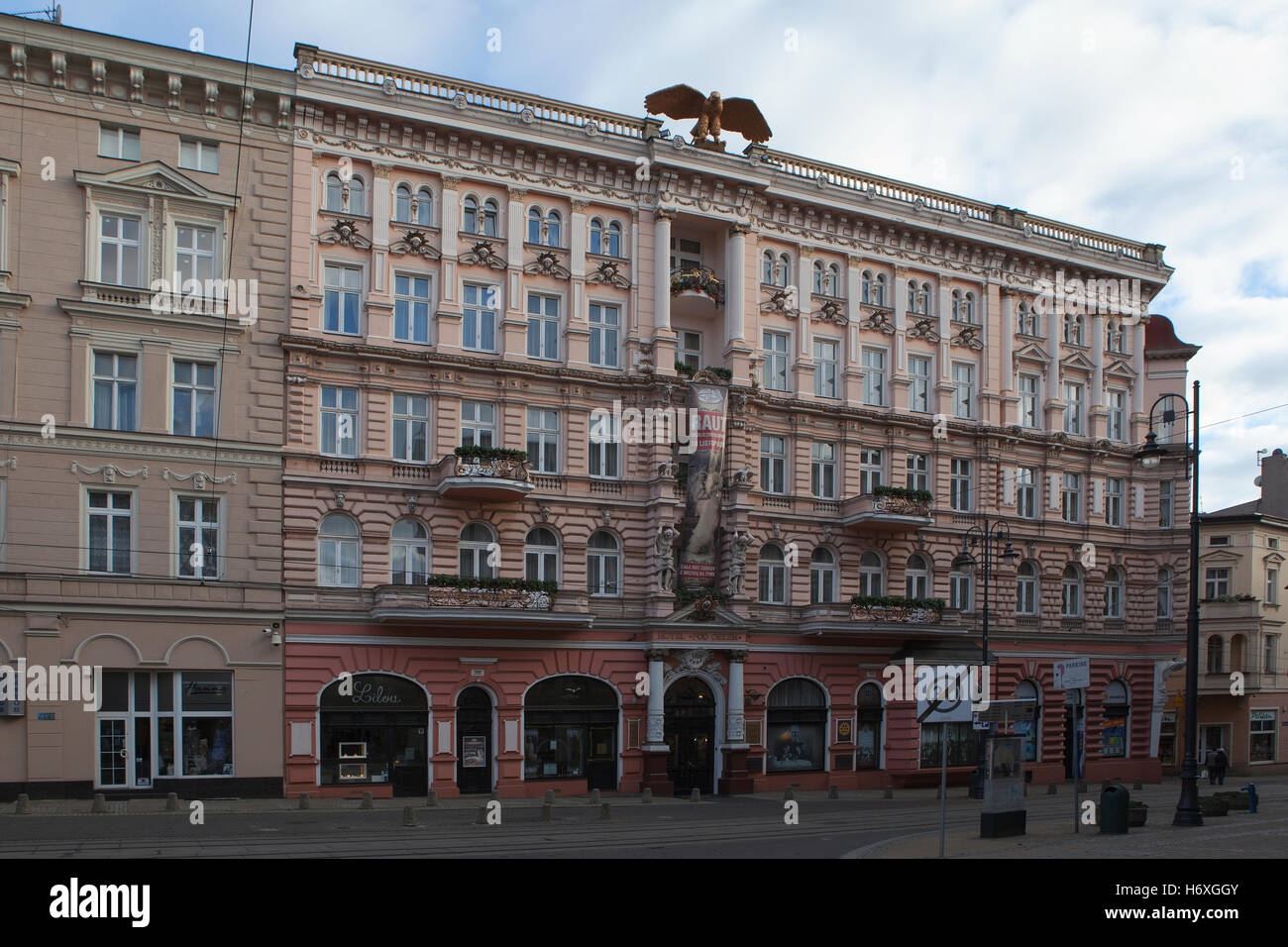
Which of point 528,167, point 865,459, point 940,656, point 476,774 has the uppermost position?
point 528,167

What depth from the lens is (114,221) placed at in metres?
32.9

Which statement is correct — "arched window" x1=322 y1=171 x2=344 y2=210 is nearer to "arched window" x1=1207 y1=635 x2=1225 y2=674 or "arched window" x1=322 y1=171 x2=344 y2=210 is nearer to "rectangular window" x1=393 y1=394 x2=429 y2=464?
"rectangular window" x1=393 y1=394 x2=429 y2=464

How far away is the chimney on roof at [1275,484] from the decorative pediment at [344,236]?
162ft

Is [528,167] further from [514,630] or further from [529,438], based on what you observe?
[514,630]

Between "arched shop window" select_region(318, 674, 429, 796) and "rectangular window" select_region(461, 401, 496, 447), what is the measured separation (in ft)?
24.6

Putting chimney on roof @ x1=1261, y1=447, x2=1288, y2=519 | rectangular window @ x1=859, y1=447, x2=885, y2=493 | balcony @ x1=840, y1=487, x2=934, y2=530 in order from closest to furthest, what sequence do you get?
balcony @ x1=840, y1=487, x2=934, y2=530
rectangular window @ x1=859, y1=447, x2=885, y2=493
chimney on roof @ x1=1261, y1=447, x2=1288, y2=519

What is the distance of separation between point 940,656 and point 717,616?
365 inches

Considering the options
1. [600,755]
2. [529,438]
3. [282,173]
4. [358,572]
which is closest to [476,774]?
[600,755]

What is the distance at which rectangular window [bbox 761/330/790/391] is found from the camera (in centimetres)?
4203

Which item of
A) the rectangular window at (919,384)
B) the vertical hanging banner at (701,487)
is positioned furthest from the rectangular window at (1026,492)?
the vertical hanging banner at (701,487)

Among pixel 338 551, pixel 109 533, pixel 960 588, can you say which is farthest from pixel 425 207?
pixel 960 588

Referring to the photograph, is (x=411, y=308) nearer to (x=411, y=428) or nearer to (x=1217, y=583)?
(x=411, y=428)

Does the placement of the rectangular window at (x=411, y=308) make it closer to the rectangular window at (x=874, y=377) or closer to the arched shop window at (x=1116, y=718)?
the rectangular window at (x=874, y=377)

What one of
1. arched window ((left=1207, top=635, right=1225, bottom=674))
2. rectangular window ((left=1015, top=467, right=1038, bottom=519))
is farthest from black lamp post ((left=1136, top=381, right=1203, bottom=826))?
arched window ((left=1207, top=635, right=1225, bottom=674))
